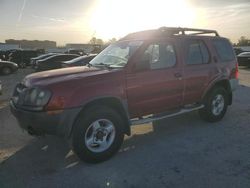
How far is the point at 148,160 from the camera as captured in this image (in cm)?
498

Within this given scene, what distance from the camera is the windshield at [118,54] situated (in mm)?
5492

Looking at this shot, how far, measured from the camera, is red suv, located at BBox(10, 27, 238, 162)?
179 inches

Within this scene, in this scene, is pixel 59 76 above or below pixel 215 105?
above

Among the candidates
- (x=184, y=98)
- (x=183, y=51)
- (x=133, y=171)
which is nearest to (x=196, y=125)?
(x=184, y=98)

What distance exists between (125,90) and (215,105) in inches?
113

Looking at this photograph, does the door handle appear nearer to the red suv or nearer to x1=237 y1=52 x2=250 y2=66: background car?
the red suv

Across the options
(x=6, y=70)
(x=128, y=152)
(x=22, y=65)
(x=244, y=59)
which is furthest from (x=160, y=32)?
(x=22, y=65)

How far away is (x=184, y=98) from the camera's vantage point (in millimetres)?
6238

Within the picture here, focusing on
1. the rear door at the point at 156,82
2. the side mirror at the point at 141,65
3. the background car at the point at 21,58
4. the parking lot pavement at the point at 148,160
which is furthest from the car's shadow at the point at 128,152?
the background car at the point at 21,58

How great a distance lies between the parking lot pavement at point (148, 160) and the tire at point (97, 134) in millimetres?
166

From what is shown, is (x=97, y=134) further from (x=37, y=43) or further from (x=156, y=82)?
(x=37, y=43)

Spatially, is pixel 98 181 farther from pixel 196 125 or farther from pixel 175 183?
pixel 196 125

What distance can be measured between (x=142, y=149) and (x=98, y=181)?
1.42 meters

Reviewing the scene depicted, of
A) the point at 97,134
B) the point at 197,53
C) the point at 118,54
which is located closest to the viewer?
the point at 97,134
